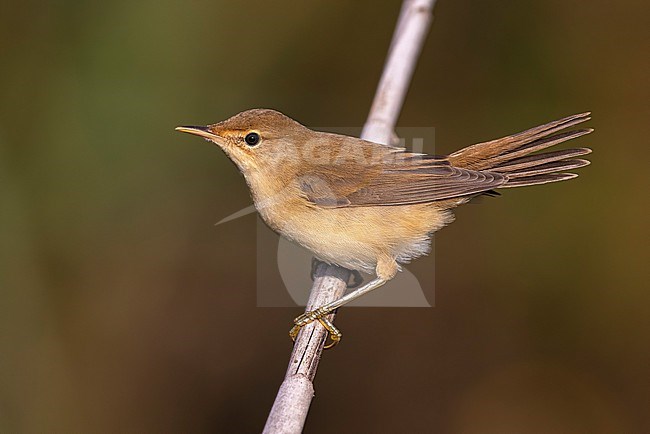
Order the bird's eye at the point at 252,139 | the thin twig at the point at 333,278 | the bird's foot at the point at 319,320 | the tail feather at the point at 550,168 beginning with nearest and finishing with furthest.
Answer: the thin twig at the point at 333,278, the bird's foot at the point at 319,320, the tail feather at the point at 550,168, the bird's eye at the point at 252,139

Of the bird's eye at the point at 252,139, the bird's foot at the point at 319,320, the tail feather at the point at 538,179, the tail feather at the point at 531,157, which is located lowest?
the bird's foot at the point at 319,320

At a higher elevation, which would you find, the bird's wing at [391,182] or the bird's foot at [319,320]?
the bird's wing at [391,182]

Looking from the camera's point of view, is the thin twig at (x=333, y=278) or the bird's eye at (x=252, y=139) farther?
the bird's eye at (x=252, y=139)

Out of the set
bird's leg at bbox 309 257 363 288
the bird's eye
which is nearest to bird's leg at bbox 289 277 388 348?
bird's leg at bbox 309 257 363 288

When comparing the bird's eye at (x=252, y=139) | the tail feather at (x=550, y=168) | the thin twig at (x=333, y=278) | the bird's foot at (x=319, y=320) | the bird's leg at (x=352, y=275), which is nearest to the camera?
the thin twig at (x=333, y=278)

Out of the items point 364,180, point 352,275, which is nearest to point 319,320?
point 352,275

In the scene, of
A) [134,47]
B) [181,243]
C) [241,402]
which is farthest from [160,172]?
[241,402]

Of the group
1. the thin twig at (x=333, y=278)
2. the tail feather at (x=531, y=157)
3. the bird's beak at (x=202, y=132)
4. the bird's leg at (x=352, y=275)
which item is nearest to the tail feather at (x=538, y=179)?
the tail feather at (x=531, y=157)

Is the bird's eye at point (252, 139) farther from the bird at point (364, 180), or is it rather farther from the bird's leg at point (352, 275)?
the bird's leg at point (352, 275)

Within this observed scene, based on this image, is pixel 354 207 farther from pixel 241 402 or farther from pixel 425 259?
pixel 241 402
